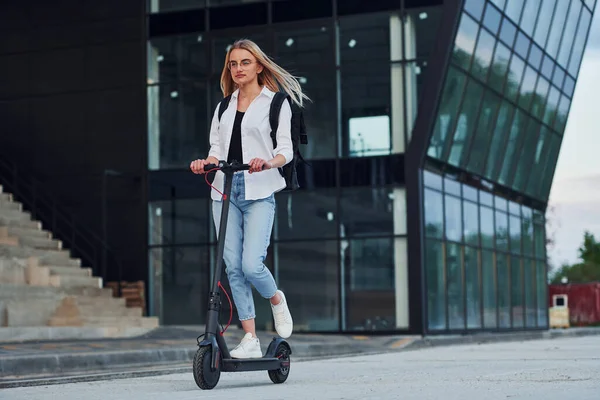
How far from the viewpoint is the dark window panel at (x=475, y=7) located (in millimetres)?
24172

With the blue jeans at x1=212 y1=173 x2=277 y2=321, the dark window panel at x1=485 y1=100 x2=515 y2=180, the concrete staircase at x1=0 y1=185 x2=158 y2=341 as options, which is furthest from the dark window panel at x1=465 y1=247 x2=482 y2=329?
the blue jeans at x1=212 y1=173 x2=277 y2=321

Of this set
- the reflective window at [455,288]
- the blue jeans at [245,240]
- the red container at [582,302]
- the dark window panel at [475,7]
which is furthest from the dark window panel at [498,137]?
the red container at [582,302]

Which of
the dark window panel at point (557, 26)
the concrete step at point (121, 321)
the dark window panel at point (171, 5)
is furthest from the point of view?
the dark window panel at point (557, 26)

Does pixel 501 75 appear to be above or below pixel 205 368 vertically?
above

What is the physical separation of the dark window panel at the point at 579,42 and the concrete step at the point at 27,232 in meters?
15.9

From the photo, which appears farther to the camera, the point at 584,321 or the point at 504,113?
Result: the point at 584,321

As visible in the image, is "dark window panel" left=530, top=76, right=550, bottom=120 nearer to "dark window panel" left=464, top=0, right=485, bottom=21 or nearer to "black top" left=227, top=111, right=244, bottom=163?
"dark window panel" left=464, top=0, right=485, bottom=21

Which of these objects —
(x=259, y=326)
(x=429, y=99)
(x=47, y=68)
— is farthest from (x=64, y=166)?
(x=429, y=99)

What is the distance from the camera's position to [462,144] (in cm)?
2667

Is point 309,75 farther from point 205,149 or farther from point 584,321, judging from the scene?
point 584,321

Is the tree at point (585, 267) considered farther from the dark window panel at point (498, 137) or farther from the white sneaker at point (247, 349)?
the white sneaker at point (247, 349)

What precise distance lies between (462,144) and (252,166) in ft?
66.1

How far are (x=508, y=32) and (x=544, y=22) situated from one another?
2749mm

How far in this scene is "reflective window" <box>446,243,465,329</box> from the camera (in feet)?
86.2
